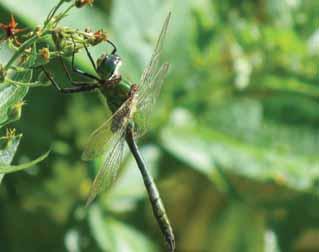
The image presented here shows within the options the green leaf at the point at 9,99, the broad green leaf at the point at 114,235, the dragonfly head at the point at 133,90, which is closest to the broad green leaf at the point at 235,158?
the broad green leaf at the point at 114,235

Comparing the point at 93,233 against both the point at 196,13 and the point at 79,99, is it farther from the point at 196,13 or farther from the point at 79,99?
the point at 196,13

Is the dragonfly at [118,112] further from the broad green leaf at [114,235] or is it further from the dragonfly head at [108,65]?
the broad green leaf at [114,235]

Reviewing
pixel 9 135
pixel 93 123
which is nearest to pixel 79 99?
pixel 93 123

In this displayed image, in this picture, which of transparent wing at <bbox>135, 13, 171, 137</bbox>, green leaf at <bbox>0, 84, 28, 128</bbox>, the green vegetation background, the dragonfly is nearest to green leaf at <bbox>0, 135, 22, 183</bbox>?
green leaf at <bbox>0, 84, 28, 128</bbox>

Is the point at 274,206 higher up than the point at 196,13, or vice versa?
the point at 196,13

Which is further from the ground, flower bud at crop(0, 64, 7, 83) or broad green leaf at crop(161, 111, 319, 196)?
flower bud at crop(0, 64, 7, 83)

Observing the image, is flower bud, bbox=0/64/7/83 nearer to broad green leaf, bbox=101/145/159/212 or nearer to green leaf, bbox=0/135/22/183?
green leaf, bbox=0/135/22/183

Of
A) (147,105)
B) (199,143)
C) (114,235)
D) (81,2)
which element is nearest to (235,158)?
(199,143)
